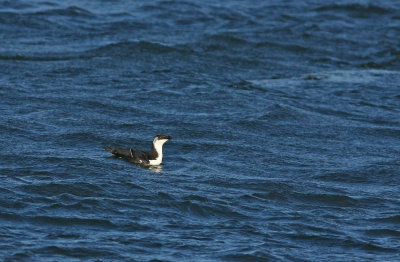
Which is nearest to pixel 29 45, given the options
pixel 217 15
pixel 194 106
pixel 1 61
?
pixel 1 61

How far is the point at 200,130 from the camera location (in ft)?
50.4

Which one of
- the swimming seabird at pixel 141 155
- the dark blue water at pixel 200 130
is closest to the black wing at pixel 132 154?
the swimming seabird at pixel 141 155

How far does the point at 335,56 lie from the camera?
73.6 ft

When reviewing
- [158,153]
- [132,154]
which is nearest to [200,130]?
[158,153]

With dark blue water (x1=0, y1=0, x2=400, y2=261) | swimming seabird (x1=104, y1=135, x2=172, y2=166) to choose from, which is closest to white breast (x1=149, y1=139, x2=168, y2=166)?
swimming seabird (x1=104, y1=135, x2=172, y2=166)

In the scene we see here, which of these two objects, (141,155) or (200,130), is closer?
(141,155)

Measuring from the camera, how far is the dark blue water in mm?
10219

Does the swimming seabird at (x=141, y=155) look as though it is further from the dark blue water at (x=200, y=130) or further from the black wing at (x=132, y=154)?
the dark blue water at (x=200, y=130)

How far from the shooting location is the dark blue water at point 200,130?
10219mm

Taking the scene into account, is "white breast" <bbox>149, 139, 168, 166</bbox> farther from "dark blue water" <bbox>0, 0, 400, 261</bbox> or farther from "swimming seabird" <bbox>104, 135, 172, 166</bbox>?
"dark blue water" <bbox>0, 0, 400, 261</bbox>

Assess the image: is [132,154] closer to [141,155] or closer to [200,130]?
[141,155]

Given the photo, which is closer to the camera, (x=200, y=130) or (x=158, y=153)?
(x=158, y=153)

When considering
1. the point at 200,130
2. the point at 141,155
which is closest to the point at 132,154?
the point at 141,155

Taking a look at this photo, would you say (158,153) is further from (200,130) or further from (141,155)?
(200,130)
